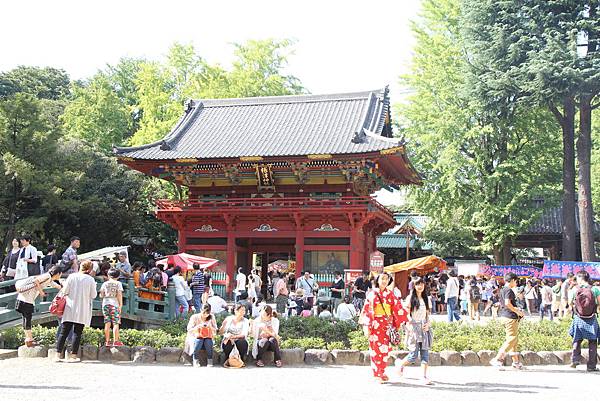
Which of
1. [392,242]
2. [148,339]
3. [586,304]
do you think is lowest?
[148,339]

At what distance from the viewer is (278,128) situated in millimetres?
29984

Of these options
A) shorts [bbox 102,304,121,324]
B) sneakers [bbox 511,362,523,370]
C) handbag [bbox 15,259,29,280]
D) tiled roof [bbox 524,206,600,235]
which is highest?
tiled roof [bbox 524,206,600,235]

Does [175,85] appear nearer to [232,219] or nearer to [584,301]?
[232,219]

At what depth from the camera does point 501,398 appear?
27.4 feet

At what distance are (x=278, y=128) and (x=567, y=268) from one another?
14459 mm

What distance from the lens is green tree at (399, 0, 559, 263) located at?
29266mm

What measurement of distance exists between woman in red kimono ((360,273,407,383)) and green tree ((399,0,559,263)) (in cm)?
2073

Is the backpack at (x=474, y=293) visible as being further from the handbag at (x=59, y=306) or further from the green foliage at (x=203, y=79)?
the green foliage at (x=203, y=79)

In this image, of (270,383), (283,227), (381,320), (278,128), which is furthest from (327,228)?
(270,383)

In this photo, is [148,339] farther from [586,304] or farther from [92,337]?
[586,304]

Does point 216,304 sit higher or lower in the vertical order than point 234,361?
higher

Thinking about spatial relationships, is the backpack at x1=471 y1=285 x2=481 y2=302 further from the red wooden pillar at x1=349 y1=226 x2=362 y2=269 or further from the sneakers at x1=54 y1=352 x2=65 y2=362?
the sneakers at x1=54 y1=352 x2=65 y2=362

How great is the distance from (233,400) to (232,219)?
19235 millimetres

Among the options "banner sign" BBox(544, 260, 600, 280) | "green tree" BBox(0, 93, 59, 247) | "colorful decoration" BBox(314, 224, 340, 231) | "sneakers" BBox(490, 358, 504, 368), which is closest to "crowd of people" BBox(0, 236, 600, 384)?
"sneakers" BBox(490, 358, 504, 368)
